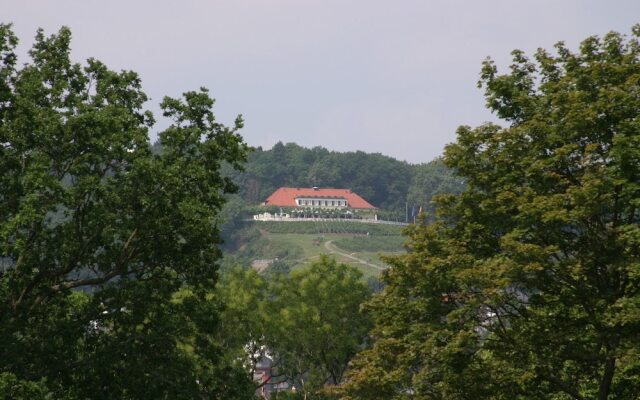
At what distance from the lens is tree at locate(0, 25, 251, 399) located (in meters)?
30.2

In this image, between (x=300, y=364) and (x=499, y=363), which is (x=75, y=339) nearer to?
(x=499, y=363)

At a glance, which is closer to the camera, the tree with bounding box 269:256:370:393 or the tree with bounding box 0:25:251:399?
the tree with bounding box 0:25:251:399

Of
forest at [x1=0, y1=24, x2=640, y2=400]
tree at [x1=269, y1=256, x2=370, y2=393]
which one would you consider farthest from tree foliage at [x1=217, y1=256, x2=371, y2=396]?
forest at [x1=0, y1=24, x2=640, y2=400]

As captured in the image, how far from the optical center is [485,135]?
3188 centimetres

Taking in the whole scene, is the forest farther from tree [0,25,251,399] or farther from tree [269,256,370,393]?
tree [269,256,370,393]

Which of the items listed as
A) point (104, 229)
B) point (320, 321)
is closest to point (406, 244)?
point (104, 229)

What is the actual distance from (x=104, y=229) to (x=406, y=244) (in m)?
8.36

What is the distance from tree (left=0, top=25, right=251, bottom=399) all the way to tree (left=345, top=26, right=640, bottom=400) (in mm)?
5649

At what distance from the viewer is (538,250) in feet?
92.3

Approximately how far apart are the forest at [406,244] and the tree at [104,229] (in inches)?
2.3

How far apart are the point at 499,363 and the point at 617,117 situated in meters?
6.79

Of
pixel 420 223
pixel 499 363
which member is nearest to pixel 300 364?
pixel 420 223

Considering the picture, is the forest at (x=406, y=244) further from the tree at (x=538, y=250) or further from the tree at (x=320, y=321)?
the tree at (x=320, y=321)

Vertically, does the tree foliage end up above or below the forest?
below
